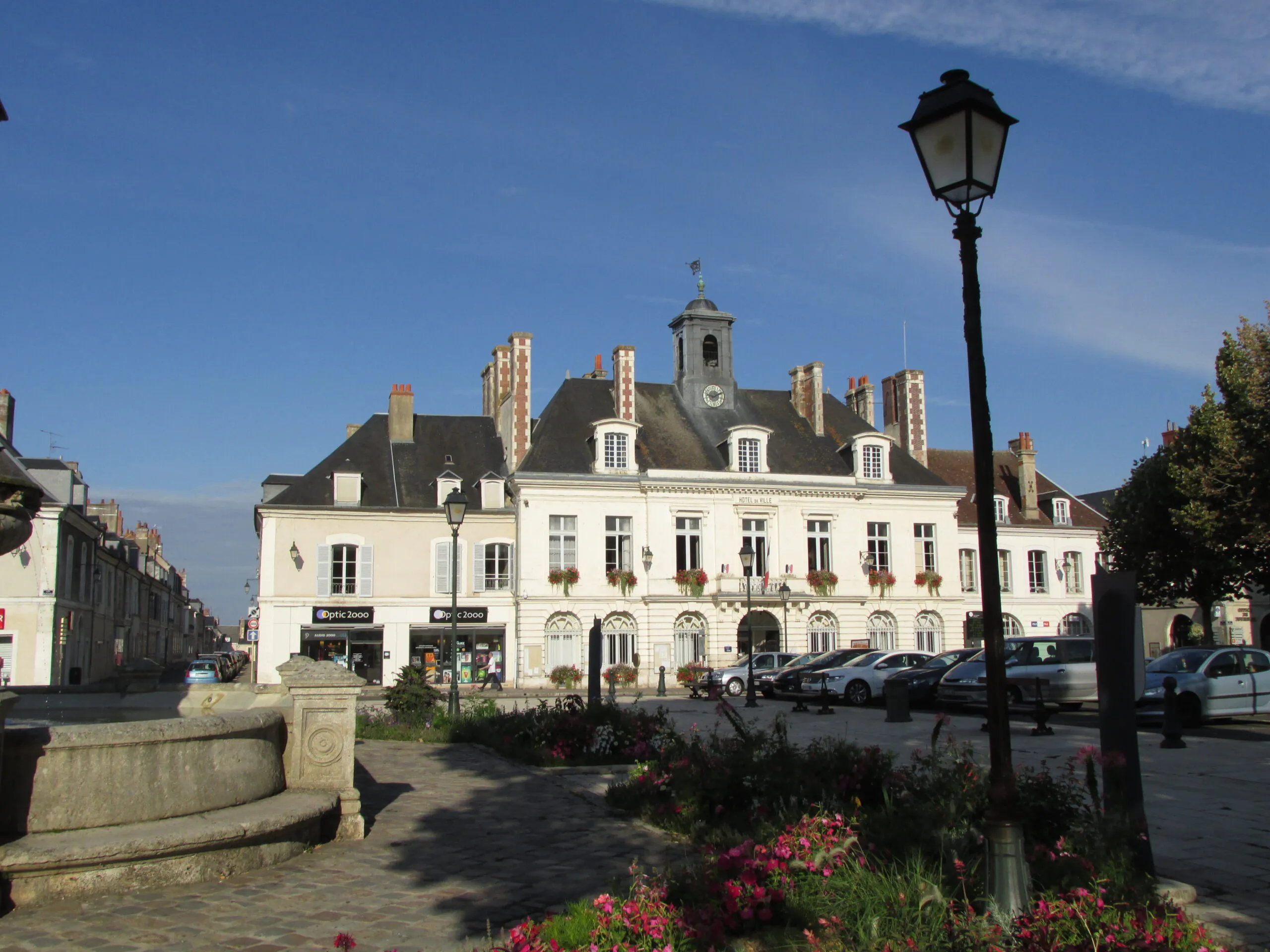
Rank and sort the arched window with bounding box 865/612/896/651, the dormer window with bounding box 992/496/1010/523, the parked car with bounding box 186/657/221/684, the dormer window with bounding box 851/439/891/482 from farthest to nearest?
the dormer window with bounding box 992/496/1010/523 < the dormer window with bounding box 851/439/891/482 < the arched window with bounding box 865/612/896/651 < the parked car with bounding box 186/657/221/684

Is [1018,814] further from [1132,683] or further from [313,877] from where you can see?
[313,877]

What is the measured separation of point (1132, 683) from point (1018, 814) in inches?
69.1

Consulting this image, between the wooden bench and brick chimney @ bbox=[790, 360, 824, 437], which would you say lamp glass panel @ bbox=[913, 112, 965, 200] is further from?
brick chimney @ bbox=[790, 360, 824, 437]

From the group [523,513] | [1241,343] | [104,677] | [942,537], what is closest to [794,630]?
[942,537]

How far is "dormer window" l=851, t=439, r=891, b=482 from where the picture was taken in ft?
133

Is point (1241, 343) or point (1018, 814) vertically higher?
point (1241, 343)

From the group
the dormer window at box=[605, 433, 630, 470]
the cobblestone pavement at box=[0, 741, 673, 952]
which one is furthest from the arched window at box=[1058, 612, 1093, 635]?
the cobblestone pavement at box=[0, 741, 673, 952]

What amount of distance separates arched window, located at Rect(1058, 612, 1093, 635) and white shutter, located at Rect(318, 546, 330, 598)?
2904 cm

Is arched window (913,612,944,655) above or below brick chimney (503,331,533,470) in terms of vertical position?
below

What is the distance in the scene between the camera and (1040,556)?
44.2m

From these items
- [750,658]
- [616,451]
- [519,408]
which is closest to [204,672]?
[519,408]

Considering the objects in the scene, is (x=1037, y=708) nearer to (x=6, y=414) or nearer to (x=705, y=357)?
(x=705, y=357)

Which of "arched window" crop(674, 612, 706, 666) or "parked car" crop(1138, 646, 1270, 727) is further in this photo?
"arched window" crop(674, 612, 706, 666)

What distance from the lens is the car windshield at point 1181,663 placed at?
59.2ft
